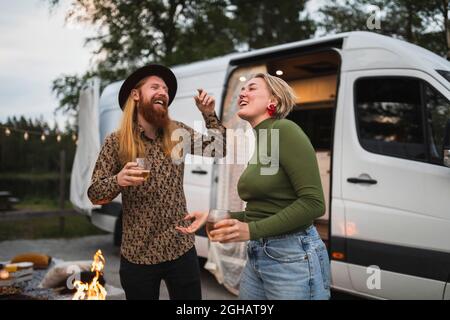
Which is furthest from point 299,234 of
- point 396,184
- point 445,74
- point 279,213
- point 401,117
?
point 401,117

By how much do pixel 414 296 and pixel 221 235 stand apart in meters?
2.50

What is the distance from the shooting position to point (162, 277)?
2.25 m

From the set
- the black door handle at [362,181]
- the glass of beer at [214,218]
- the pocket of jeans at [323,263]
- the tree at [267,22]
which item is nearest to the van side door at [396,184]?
the black door handle at [362,181]

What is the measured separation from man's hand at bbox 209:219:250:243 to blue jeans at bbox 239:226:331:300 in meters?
0.30

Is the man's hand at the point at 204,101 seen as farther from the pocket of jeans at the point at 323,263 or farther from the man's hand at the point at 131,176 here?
the pocket of jeans at the point at 323,263

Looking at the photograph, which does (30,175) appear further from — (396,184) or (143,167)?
(143,167)

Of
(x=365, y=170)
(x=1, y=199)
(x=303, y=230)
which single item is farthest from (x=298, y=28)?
Result: (x=303, y=230)

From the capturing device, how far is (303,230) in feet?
6.02

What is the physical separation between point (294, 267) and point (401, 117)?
8.35ft

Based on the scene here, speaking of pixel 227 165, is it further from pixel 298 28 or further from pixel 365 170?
pixel 298 28

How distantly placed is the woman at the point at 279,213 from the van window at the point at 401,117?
1997mm

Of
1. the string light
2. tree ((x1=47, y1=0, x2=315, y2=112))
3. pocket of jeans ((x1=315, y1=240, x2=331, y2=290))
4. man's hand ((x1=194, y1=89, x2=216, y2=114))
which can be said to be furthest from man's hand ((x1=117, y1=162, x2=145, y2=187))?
tree ((x1=47, y1=0, x2=315, y2=112))

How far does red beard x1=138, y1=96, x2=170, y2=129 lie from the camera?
218 cm

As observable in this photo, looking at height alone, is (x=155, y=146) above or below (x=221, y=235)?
above
